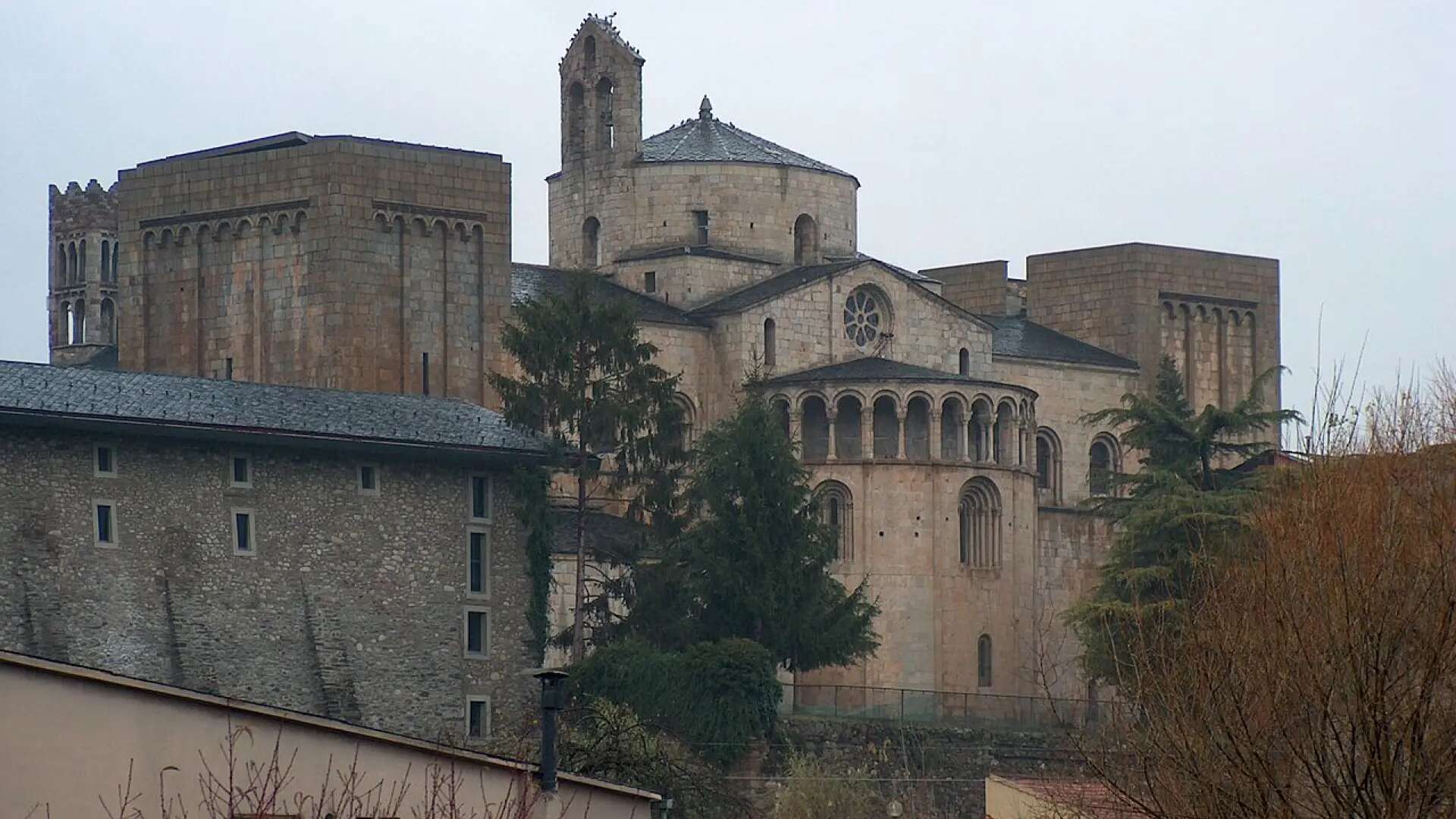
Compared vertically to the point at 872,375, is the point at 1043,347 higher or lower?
higher

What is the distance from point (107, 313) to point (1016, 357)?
39.9 m

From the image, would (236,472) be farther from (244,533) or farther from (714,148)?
(714,148)

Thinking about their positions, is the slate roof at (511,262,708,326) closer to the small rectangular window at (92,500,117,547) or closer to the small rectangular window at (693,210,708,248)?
the small rectangular window at (693,210,708,248)

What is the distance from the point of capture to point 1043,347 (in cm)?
9288

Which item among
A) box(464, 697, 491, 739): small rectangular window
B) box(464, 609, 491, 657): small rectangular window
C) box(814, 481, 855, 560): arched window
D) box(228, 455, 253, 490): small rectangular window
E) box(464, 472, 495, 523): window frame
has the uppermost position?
box(228, 455, 253, 490): small rectangular window

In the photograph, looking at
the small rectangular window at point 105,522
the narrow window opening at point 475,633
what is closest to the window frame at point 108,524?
the small rectangular window at point 105,522

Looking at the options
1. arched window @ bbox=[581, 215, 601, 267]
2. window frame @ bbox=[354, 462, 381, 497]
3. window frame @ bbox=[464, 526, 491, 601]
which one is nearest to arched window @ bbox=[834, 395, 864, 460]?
arched window @ bbox=[581, 215, 601, 267]

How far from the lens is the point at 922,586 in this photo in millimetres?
82000

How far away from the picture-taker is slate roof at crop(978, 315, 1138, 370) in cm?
9175

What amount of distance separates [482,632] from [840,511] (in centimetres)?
1595

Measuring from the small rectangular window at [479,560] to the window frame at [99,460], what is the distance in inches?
297

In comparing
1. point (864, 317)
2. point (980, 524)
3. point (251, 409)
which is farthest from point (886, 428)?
point (251, 409)

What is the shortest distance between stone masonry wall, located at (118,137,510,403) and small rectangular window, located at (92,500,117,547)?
13362 millimetres

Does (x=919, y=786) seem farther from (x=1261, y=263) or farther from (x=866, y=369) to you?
(x=1261, y=263)
